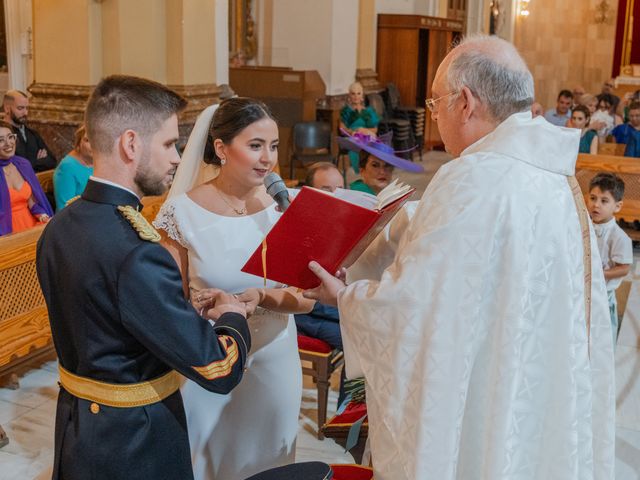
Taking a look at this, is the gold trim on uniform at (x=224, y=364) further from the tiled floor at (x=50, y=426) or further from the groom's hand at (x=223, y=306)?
the tiled floor at (x=50, y=426)

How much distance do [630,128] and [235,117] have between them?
8.08 m

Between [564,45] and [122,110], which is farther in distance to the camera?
[564,45]

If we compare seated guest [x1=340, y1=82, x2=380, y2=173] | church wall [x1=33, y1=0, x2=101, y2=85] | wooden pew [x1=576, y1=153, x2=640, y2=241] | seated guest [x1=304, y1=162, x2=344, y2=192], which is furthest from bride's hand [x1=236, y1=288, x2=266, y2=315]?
seated guest [x1=340, y1=82, x2=380, y2=173]

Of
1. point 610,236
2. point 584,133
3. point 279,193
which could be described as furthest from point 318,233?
point 584,133

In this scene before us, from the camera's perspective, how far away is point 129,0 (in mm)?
7723

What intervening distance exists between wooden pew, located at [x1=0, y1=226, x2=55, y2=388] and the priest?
9.19 feet

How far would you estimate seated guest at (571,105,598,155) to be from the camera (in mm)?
9438

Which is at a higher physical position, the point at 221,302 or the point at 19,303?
the point at 221,302

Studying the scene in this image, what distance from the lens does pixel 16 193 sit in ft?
18.6

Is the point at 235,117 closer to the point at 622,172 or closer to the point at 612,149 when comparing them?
the point at 622,172

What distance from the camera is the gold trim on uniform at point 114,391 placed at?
83.2 inches

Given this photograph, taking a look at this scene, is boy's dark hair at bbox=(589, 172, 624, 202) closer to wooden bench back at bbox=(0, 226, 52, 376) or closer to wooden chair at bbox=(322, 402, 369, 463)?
wooden chair at bbox=(322, 402, 369, 463)

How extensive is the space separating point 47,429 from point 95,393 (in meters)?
→ 2.58

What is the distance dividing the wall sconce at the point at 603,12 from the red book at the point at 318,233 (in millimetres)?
20723
